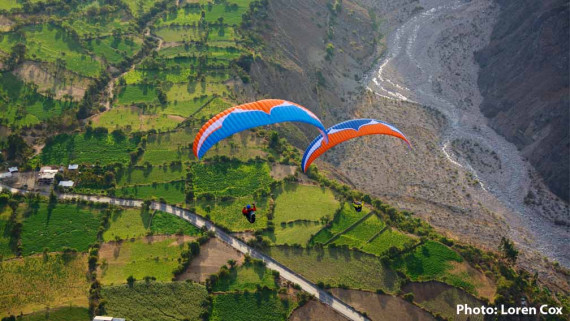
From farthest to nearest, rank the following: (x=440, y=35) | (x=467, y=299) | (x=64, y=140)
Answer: (x=440, y=35) < (x=64, y=140) < (x=467, y=299)

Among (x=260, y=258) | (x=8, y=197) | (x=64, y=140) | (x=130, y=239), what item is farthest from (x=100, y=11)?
(x=260, y=258)

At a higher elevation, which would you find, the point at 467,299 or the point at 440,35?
the point at 440,35

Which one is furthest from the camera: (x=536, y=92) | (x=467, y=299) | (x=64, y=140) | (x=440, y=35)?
(x=440, y=35)

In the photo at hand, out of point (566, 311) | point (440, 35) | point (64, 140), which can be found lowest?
point (566, 311)

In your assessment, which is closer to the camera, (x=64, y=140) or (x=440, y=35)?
→ (x=64, y=140)

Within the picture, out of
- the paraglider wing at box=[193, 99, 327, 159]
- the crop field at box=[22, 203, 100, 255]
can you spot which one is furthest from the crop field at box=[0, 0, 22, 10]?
the paraglider wing at box=[193, 99, 327, 159]

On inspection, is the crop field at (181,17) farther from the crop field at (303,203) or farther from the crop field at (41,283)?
the crop field at (41,283)

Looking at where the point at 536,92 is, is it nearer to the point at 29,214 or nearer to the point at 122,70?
the point at 122,70

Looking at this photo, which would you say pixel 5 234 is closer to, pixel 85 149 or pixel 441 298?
pixel 85 149
